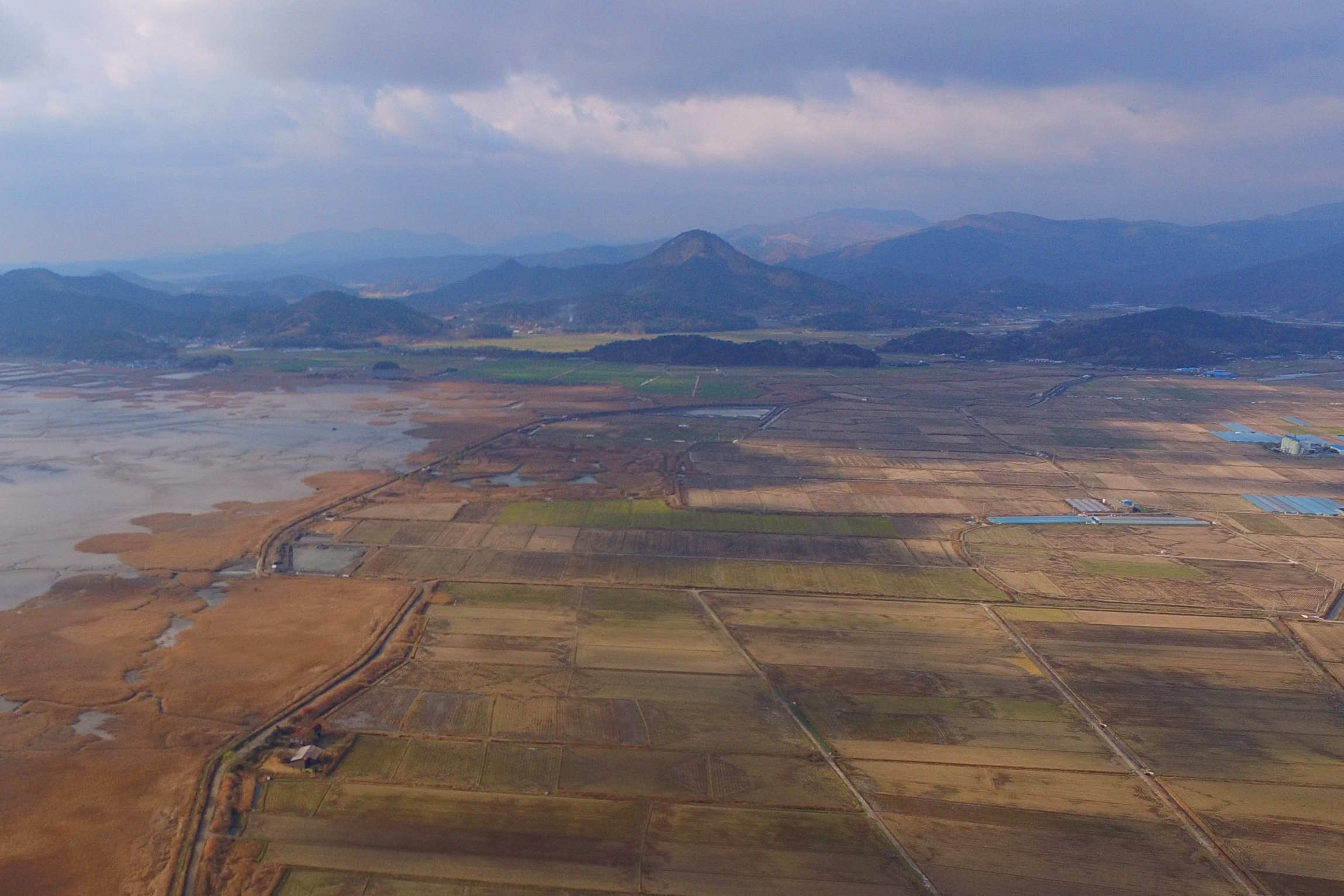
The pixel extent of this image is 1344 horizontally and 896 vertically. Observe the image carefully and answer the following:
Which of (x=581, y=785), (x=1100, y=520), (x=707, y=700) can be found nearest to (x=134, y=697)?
(x=581, y=785)

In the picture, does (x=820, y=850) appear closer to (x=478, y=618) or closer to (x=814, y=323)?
(x=478, y=618)

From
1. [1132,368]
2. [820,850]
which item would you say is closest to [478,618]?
[820,850]

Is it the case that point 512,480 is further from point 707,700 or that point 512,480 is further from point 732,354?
point 732,354

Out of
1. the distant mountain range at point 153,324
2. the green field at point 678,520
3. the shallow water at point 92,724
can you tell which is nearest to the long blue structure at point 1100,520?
the green field at point 678,520

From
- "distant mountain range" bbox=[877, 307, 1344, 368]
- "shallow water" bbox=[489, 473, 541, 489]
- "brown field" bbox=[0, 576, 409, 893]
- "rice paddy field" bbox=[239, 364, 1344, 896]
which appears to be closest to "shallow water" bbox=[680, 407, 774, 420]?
"rice paddy field" bbox=[239, 364, 1344, 896]

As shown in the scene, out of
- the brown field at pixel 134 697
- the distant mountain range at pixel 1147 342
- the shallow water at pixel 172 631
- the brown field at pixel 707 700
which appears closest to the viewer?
the brown field at pixel 707 700

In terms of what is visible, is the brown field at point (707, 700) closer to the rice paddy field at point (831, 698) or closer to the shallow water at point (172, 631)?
the rice paddy field at point (831, 698)
